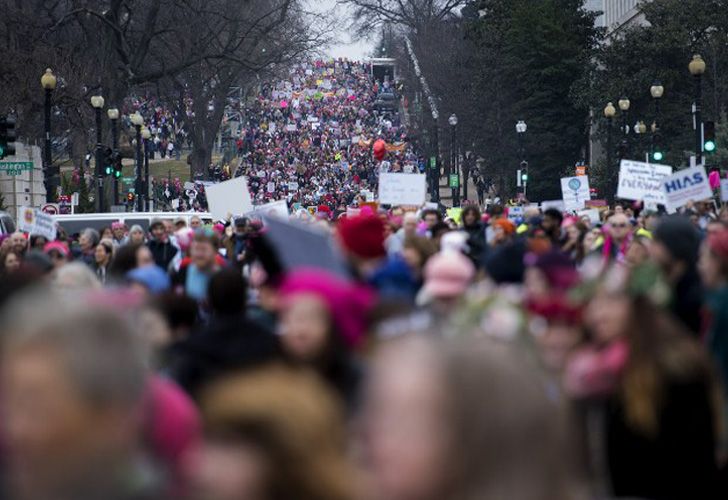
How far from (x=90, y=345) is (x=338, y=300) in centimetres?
394

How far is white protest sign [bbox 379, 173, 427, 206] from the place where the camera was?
26.5 m

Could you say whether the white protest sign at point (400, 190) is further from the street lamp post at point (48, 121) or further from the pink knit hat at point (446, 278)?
the pink knit hat at point (446, 278)

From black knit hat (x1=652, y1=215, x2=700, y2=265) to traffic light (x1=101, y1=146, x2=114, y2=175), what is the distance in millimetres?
33750

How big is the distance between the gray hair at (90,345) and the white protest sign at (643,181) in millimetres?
22978

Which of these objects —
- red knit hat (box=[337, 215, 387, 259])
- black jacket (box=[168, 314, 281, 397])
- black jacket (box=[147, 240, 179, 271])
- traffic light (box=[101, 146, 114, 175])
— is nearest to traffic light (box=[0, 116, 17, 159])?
black jacket (box=[147, 240, 179, 271])

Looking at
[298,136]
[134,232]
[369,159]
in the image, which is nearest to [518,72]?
→ [369,159]

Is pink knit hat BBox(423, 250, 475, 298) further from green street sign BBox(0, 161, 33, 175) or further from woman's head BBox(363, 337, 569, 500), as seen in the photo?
green street sign BBox(0, 161, 33, 175)

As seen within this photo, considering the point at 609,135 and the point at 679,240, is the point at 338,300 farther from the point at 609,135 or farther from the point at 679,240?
the point at 609,135

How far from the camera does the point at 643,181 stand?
2592 cm

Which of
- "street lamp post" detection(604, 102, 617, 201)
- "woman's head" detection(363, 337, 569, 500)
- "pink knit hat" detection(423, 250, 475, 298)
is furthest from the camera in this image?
"street lamp post" detection(604, 102, 617, 201)

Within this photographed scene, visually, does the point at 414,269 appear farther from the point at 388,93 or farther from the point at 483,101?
the point at 388,93

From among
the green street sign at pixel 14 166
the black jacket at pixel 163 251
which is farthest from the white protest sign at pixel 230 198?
the black jacket at pixel 163 251

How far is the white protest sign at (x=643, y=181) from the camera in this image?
25672 mm

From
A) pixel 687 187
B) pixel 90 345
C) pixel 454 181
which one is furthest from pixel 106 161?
pixel 90 345
